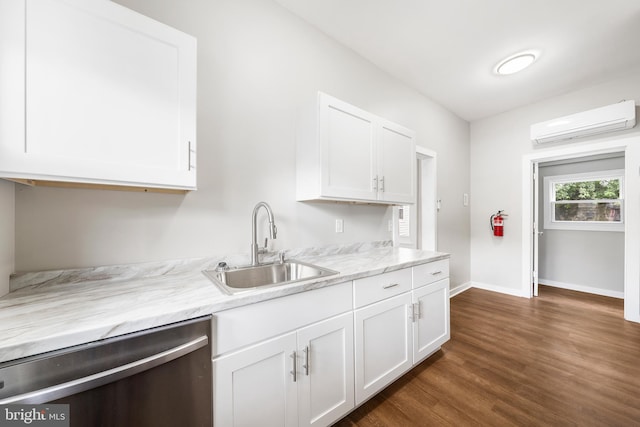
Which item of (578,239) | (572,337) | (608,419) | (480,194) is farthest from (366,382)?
(578,239)

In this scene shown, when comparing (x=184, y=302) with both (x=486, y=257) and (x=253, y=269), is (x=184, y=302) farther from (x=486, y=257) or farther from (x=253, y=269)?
(x=486, y=257)

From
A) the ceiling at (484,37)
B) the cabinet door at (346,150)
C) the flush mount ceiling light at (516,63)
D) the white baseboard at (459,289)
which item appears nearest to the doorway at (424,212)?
the white baseboard at (459,289)

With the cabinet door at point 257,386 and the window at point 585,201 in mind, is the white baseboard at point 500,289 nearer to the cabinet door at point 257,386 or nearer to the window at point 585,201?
the window at point 585,201

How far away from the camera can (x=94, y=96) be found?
0.93 metres

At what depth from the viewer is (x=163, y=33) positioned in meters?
1.08

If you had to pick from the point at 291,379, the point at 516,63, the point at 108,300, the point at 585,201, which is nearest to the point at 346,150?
the point at 291,379

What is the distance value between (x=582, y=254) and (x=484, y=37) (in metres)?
3.92

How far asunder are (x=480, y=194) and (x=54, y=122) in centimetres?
471

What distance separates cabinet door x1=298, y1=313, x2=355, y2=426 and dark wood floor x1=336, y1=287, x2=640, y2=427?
0.27 metres

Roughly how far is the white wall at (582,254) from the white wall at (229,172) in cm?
391

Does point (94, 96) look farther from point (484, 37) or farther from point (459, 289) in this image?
point (459, 289)

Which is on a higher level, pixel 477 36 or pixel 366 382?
pixel 477 36

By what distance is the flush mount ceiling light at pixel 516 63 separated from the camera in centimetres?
242

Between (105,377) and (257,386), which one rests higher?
(105,377)
